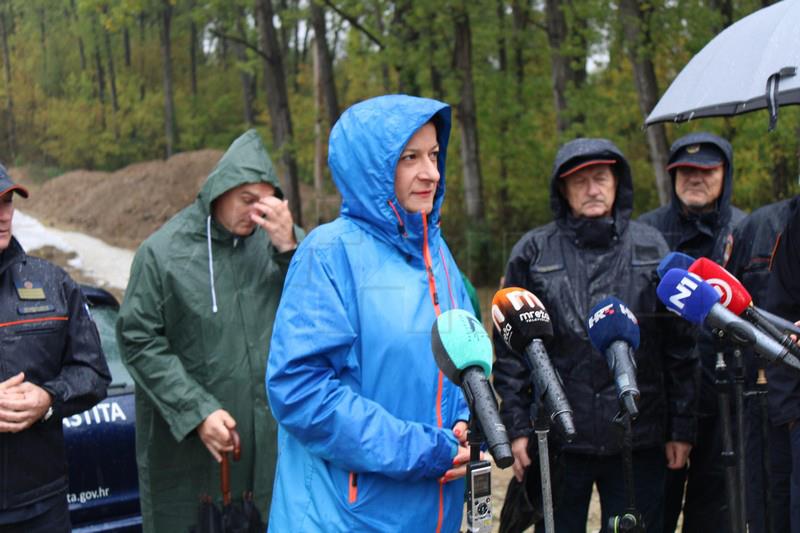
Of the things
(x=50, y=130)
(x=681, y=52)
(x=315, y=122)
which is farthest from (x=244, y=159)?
(x=315, y=122)

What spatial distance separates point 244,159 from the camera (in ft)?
13.3

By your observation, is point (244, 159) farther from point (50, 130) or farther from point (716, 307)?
point (50, 130)

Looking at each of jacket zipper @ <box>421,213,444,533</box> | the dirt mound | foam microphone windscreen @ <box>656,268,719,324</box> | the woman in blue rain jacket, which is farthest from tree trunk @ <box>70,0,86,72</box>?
foam microphone windscreen @ <box>656,268,719,324</box>

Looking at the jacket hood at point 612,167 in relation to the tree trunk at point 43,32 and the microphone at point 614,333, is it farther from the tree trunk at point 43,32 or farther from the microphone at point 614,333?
the tree trunk at point 43,32

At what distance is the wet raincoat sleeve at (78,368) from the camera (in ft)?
10.9

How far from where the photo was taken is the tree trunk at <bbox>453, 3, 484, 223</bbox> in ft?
63.3

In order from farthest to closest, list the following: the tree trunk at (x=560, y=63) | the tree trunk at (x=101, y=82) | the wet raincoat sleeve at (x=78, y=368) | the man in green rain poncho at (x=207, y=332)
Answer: the tree trunk at (x=560, y=63) → the tree trunk at (x=101, y=82) → the man in green rain poncho at (x=207, y=332) → the wet raincoat sleeve at (x=78, y=368)

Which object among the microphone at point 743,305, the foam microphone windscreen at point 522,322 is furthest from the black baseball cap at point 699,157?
the foam microphone windscreen at point 522,322

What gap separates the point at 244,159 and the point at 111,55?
9775 millimetres

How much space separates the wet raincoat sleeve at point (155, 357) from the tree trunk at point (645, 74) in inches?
398

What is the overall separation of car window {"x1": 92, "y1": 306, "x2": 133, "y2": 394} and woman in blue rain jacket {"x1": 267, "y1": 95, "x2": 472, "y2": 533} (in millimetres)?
2685

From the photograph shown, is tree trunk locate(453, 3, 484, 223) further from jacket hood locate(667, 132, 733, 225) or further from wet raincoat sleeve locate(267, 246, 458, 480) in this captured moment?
wet raincoat sleeve locate(267, 246, 458, 480)

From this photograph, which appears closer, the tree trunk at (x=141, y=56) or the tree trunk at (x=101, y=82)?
the tree trunk at (x=101, y=82)

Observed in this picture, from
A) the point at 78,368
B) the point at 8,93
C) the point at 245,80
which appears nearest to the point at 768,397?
the point at 78,368
